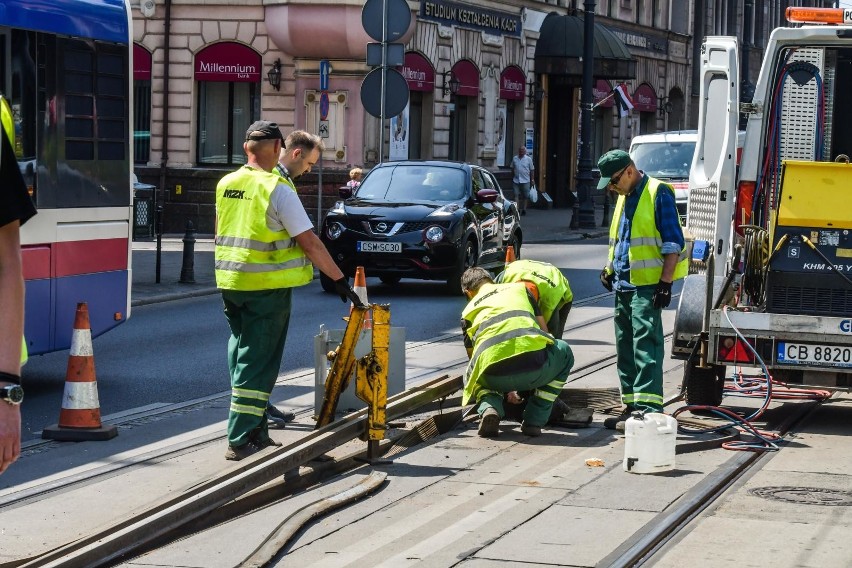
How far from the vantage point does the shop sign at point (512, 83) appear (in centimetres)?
4069

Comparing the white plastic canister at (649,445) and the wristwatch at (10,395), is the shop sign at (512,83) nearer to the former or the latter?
the white plastic canister at (649,445)

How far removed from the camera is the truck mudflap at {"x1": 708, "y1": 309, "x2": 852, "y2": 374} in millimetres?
9766

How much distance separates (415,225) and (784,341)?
933 centimetres

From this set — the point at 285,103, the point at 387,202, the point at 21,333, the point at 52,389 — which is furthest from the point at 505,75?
Answer: the point at 21,333

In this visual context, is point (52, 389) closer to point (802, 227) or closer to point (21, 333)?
point (802, 227)

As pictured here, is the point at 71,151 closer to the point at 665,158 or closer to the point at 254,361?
the point at 254,361

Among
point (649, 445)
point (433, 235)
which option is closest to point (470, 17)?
point (433, 235)

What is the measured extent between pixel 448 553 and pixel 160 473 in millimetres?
2365

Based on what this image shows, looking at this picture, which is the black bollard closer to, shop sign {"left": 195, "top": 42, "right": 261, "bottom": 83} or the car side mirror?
the car side mirror

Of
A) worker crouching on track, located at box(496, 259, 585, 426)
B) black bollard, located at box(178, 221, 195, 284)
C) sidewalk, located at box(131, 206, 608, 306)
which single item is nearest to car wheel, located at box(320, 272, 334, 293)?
sidewalk, located at box(131, 206, 608, 306)

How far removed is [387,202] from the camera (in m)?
19.4

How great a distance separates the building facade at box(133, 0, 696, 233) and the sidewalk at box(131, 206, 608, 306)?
254cm

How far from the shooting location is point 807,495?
777 centimetres

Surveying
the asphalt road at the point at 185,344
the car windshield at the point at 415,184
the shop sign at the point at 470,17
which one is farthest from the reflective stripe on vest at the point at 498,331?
the shop sign at the point at 470,17
